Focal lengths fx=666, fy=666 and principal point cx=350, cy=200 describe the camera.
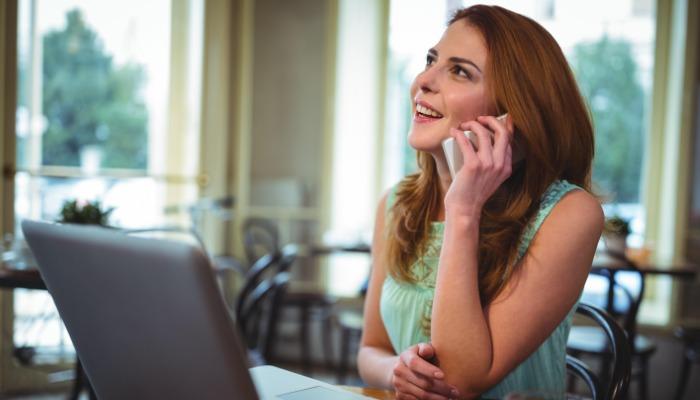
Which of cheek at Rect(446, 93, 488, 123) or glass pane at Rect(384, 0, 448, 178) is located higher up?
glass pane at Rect(384, 0, 448, 178)

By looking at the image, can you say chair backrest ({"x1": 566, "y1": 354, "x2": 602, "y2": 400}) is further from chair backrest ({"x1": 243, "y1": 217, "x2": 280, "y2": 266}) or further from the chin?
chair backrest ({"x1": 243, "y1": 217, "x2": 280, "y2": 266})

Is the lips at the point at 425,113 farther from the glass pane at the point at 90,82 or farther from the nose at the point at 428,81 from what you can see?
the glass pane at the point at 90,82

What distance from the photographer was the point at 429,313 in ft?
4.22

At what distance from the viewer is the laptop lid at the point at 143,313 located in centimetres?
58

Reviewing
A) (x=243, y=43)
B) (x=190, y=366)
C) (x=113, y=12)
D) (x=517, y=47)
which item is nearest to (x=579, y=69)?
(x=243, y=43)

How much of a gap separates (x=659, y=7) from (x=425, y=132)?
343 cm

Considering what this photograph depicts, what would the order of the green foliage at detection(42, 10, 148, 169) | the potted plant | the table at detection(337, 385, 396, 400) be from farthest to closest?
the green foliage at detection(42, 10, 148, 169), the potted plant, the table at detection(337, 385, 396, 400)

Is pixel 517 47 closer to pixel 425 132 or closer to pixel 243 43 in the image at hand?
pixel 425 132

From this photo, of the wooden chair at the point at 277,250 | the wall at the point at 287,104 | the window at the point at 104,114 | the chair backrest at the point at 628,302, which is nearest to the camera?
the chair backrest at the point at 628,302

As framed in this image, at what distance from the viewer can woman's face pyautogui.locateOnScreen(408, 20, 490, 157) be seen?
123 centimetres

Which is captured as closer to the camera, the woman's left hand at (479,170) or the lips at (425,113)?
the woman's left hand at (479,170)

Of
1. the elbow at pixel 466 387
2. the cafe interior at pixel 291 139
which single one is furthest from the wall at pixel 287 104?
the elbow at pixel 466 387

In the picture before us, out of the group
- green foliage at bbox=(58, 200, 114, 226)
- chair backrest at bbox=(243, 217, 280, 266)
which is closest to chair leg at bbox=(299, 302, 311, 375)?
chair backrest at bbox=(243, 217, 280, 266)

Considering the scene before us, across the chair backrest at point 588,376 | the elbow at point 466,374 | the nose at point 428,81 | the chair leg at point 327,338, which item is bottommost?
the chair leg at point 327,338
